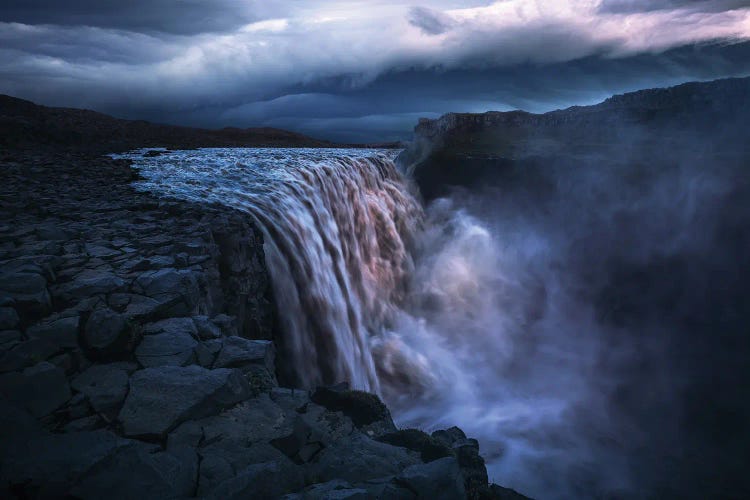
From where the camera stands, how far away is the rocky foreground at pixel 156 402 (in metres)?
2.90

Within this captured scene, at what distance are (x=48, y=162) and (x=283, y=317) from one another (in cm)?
1154

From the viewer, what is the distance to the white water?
10.2 metres

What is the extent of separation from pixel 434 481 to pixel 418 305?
Answer: 15.8 meters

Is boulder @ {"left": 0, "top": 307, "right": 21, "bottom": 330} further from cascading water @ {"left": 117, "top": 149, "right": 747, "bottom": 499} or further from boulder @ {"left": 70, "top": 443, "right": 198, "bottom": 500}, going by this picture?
cascading water @ {"left": 117, "top": 149, "right": 747, "bottom": 499}

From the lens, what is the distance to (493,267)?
2269 centimetres

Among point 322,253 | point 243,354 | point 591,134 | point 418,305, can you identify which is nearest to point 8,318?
point 243,354

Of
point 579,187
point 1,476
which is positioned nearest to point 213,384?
point 1,476

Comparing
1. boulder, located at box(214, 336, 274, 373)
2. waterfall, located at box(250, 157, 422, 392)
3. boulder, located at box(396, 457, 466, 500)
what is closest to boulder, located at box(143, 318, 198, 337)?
boulder, located at box(214, 336, 274, 373)

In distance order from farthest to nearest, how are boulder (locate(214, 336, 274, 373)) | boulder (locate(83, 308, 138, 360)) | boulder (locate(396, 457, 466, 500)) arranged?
1. boulder (locate(214, 336, 274, 373))
2. boulder (locate(83, 308, 138, 360))
3. boulder (locate(396, 457, 466, 500))

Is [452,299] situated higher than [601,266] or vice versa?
[601,266]

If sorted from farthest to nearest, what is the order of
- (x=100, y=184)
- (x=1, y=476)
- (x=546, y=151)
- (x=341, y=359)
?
(x=546, y=151)
(x=100, y=184)
(x=341, y=359)
(x=1, y=476)

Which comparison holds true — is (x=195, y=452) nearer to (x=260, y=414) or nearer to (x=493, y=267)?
(x=260, y=414)

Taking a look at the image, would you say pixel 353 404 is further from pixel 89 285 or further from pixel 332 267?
pixel 332 267

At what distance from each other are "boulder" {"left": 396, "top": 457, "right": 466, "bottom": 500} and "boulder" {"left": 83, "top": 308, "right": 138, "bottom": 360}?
9.20 ft
